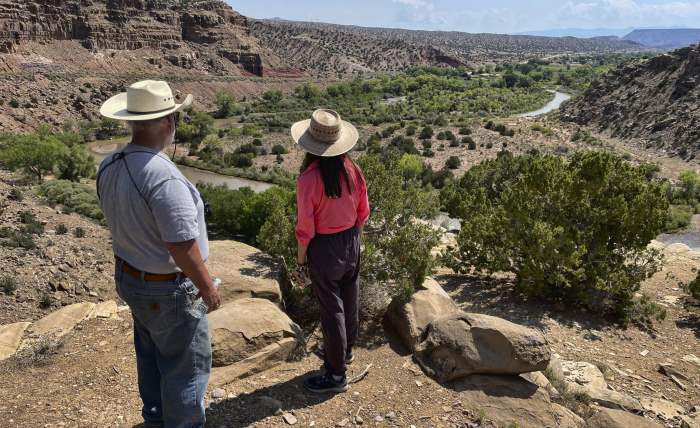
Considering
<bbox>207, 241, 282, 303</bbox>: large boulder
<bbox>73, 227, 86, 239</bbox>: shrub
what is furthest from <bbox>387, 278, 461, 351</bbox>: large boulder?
<bbox>73, 227, 86, 239</bbox>: shrub

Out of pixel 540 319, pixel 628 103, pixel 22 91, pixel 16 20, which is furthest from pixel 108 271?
pixel 16 20

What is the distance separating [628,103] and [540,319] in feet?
166

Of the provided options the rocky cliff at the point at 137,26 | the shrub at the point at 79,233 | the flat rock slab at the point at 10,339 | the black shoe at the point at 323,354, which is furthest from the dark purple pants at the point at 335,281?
the rocky cliff at the point at 137,26

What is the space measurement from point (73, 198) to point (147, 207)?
779 inches

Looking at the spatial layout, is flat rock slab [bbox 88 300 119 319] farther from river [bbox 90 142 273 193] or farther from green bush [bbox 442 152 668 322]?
river [bbox 90 142 273 193]

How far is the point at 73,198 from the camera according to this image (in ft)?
65.8

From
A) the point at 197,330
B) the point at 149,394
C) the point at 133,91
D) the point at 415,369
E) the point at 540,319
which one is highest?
the point at 133,91

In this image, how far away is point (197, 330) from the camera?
3.07m

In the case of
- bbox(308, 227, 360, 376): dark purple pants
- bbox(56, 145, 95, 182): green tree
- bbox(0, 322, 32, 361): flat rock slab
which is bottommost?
bbox(56, 145, 95, 182): green tree

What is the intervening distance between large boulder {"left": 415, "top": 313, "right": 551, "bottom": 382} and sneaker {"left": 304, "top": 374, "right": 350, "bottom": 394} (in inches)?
35.3

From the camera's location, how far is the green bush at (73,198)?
18.7 m

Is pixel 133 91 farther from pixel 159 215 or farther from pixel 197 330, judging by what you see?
pixel 197 330

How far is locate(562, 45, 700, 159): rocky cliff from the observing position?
39.9m

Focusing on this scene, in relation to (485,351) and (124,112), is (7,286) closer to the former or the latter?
(124,112)
